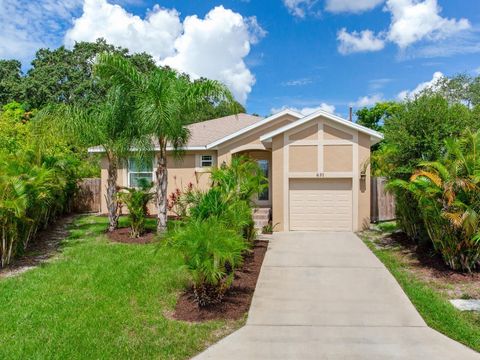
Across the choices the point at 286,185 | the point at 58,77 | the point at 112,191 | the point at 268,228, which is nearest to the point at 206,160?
the point at 286,185

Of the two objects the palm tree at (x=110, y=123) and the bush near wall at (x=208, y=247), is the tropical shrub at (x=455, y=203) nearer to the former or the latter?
the bush near wall at (x=208, y=247)

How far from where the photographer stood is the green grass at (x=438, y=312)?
206 inches

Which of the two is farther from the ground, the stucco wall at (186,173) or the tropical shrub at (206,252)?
the stucco wall at (186,173)

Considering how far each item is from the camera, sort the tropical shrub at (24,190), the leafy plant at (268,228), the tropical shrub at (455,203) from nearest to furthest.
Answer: the tropical shrub at (455,203), the tropical shrub at (24,190), the leafy plant at (268,228)

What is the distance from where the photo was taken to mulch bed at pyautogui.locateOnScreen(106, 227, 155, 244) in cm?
1154

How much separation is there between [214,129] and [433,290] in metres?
14.2

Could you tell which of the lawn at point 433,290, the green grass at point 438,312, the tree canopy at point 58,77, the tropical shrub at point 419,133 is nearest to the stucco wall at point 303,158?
the tropical shrub at point 419,133

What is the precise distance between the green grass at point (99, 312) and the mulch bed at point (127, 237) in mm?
1901

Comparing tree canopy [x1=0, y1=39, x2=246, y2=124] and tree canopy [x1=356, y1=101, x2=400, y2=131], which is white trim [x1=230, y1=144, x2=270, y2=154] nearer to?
tree canopy [x1=0, y1=39, x2=246, y2=124]

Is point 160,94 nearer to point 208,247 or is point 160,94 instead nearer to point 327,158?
point 208,247

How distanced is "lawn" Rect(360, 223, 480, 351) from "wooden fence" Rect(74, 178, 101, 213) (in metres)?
13.2

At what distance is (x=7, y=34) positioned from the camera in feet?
54.5

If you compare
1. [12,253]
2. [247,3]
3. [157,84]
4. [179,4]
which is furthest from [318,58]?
[12,253]

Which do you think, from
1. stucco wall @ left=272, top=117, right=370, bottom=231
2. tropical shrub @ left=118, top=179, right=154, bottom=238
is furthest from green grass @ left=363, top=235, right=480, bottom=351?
tropical shrub @ left=118, top=179, right=154, bottom=238
